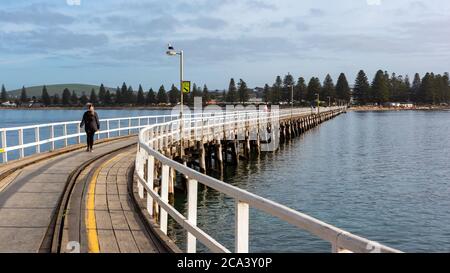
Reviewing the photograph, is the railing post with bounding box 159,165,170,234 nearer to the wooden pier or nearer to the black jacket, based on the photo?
the wooden pier

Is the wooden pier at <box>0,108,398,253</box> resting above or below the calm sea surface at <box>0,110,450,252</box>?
above

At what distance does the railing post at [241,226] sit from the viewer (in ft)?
14.9

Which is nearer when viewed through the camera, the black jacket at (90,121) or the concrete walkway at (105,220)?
the concrete walkway at (105,220)

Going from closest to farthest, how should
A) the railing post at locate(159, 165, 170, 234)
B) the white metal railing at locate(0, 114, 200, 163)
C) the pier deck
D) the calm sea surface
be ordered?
the pier deck
the railing post at locate(159, 165, 170, 234)
the calm sea surface
the white metal railing at locate(0, 114, 200, 163)

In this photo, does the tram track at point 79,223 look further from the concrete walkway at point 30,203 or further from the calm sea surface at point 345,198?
the calm sea surface at point 345,198

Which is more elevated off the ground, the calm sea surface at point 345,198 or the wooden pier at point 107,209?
the wooden pier at point 107,209

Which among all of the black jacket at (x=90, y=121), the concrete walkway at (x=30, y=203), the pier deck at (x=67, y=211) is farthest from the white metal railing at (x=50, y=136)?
the pier deck at (x=67, y=211)

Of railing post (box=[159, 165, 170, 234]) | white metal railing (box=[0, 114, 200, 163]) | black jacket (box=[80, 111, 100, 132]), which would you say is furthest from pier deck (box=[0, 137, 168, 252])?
black jacket (box=[80, 111, 100, 132])

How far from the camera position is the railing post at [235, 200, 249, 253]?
4.55 m

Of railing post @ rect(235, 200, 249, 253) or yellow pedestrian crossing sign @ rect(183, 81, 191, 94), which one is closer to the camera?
railing post @ rect(235, 200, 249, 253)

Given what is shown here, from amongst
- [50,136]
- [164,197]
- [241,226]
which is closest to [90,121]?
[50,136]

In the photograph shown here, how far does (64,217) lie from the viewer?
25.9 feet
